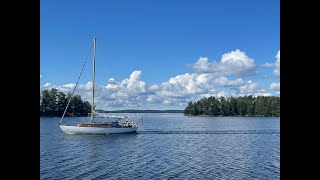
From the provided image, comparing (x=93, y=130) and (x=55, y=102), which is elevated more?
(x=55, y=102)

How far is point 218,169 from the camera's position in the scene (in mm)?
37875

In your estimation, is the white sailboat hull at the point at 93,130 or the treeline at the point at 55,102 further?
the treeline at the point at 55,102

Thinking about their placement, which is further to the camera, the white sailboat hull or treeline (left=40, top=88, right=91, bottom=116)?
treeline (left=40, top=88, right=91, bottom=116)

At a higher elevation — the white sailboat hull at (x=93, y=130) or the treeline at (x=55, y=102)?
the treeline at (x=55, y=102)

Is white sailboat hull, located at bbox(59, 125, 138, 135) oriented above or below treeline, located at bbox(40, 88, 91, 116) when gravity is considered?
below

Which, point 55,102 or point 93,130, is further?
point 55,102
